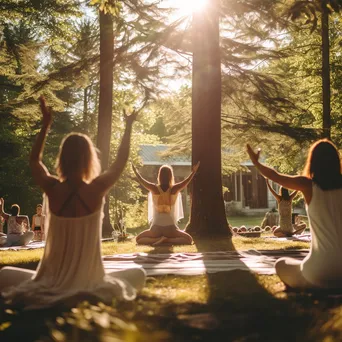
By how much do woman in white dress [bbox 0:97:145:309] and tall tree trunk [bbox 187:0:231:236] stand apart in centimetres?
678

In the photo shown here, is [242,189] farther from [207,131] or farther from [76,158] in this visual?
[76,158]

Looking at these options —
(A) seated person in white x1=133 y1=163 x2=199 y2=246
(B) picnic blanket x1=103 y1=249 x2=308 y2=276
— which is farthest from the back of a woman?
(A) seated person in white x1=133 y1=163 x2=199 y2=246

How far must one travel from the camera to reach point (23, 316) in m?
3.47

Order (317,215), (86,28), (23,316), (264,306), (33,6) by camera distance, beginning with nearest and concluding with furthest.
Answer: (23,316), (264,306), (317,215), (33,6), (86,28)

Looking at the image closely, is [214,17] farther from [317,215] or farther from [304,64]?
[304,64]

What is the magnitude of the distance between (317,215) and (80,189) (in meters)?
2.20

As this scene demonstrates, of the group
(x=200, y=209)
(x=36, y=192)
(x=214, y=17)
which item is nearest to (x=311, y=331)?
(x=200, y=209)

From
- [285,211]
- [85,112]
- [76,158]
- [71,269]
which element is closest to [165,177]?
[285,211]

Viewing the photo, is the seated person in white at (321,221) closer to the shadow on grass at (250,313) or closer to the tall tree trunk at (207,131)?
the shadow on grass at (250,313)

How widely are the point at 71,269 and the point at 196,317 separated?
1.17m

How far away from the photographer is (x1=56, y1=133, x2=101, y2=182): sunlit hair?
4.02 m

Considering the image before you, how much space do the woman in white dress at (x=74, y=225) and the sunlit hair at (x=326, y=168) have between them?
71.7 inches

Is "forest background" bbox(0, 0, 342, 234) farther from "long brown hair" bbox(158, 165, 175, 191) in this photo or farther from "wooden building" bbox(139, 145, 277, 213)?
"wooden building" bbox(139, 145, 277, 213)

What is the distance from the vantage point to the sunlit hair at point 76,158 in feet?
13.2
